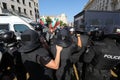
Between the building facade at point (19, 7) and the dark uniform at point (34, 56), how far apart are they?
2035cm

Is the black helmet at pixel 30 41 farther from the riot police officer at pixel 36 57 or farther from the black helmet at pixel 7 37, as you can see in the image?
the black helmet at pixel 7 37

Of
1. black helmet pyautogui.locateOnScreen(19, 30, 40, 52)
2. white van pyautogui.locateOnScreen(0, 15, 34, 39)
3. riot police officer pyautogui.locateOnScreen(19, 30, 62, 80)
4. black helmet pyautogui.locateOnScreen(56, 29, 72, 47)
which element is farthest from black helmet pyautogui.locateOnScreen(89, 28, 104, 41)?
white van pyautogui.locateOnScreen(0, 15, 34, 39)

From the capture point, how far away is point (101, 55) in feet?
9.48

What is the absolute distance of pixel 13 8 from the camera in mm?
27016

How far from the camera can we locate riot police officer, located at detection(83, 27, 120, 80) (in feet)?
9.45

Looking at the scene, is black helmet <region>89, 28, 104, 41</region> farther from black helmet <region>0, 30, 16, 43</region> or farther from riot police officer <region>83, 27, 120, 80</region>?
black helmet <region>0, 30, 16, 43</region>

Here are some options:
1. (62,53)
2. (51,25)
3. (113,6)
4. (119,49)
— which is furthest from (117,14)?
(113,6)

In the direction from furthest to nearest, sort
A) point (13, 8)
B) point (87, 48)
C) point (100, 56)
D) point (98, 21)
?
point (13, 8)
point (98, 21)
point (87, 48)
point (100, 56)

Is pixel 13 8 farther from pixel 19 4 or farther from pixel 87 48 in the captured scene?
pixel 87 48

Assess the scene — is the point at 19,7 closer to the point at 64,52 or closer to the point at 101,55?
the point at 101,55

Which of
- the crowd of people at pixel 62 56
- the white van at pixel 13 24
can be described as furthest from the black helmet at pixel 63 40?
the white van at pixel 13 24

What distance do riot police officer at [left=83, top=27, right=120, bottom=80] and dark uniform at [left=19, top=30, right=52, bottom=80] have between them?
895 mm

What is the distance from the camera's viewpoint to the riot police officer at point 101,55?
9.45ft

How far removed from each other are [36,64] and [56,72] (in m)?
0.37
